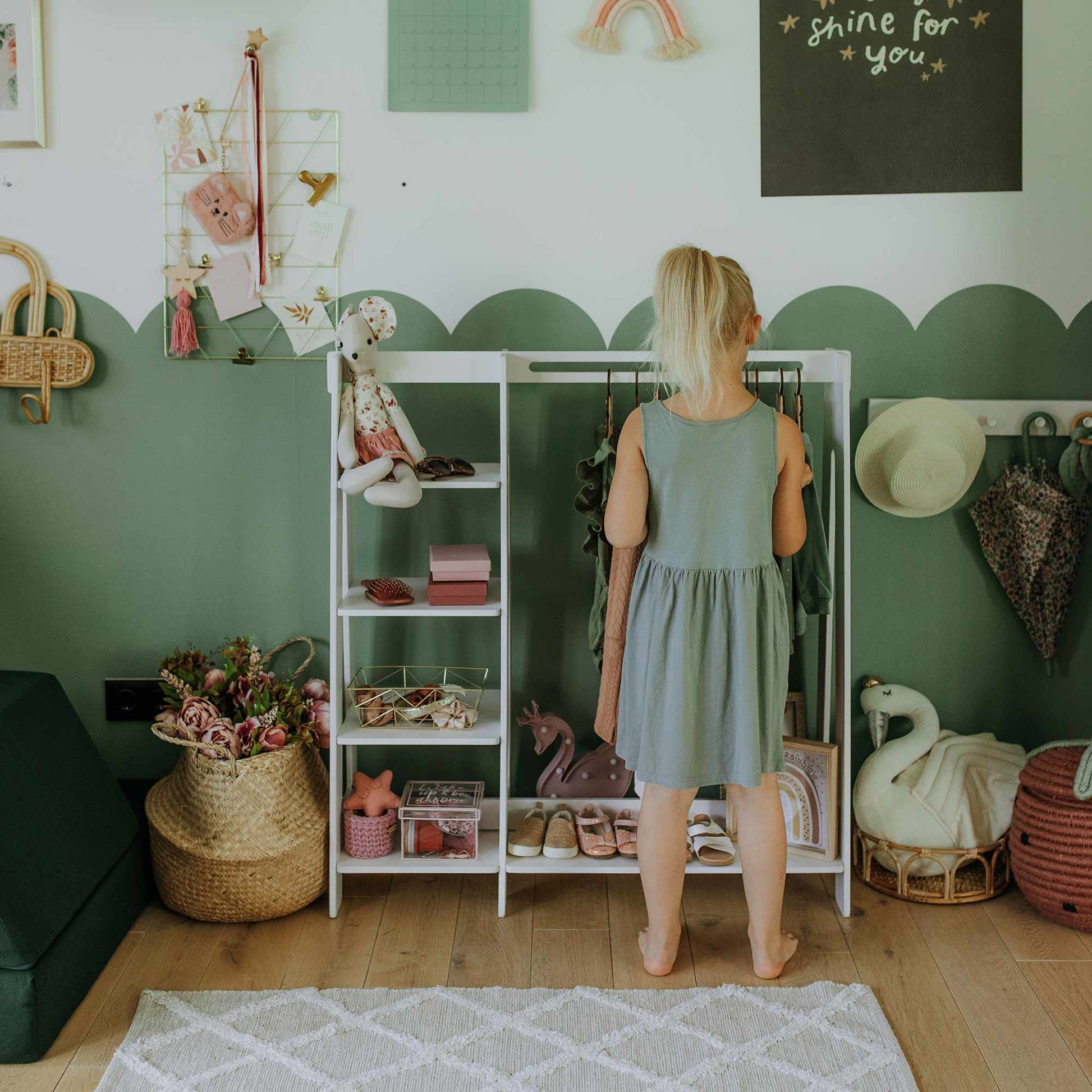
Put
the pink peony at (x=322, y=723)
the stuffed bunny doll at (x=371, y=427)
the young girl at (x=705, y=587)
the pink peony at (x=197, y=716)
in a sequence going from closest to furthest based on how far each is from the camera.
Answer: the young girl at (x=705, y=587), the stuffed bunny doll at (x=371, y=427), the pink peony at (x=197, y=716), the pink peony at (x=322, y=723)

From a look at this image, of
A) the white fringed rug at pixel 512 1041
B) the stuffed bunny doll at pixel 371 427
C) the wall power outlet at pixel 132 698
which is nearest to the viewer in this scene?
the white fringed rug at pixel 512 1041

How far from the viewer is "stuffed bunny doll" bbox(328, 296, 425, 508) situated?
2078 mm

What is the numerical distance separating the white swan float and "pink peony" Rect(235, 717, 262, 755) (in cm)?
130

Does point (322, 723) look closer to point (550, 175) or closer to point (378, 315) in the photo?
point (378, 315)

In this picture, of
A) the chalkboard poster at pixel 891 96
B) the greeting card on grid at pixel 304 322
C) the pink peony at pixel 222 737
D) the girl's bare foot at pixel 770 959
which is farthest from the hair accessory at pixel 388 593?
the chalkboard poster at pixel 891 96

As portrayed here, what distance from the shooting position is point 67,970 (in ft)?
5.99

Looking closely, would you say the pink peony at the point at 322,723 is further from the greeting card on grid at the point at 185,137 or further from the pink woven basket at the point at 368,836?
the greeting card on grid at the point at 185,137

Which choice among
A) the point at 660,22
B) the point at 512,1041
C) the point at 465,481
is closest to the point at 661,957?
the point at 512,1041

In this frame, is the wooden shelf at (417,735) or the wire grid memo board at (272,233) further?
the wire grid memo board at (272,233)

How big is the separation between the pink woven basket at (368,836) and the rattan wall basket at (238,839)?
0.19ft

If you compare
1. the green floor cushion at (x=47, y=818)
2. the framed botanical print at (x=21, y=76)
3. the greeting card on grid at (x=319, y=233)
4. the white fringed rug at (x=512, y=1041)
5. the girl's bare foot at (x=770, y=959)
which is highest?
the framed botanical print at (x=21, y=76)

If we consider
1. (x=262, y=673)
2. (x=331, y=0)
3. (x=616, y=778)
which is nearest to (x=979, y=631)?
(x=616, y=778)

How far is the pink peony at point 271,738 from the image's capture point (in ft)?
7.13

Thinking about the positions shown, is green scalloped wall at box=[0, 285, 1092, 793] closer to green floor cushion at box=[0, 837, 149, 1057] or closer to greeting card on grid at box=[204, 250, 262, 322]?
greeting card on grid at box=[204, 250, 262, 322]
